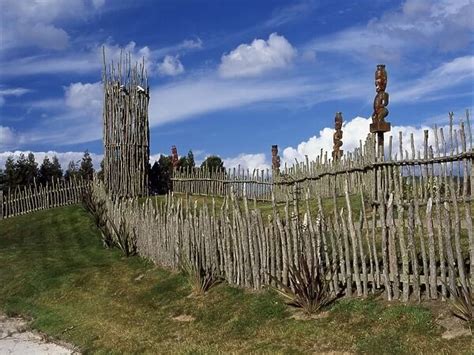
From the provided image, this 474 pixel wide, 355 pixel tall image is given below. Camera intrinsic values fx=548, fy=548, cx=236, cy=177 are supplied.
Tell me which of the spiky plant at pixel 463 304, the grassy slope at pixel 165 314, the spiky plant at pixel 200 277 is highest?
the spiky plant at pixel 463 304

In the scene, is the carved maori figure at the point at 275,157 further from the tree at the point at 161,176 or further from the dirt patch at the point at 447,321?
the dirt patch at the point at 447,321

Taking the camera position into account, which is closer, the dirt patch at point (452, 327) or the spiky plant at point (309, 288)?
the dirt patch at point (452, 327)

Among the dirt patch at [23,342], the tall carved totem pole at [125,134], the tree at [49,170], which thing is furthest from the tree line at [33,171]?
the dirt patch at [23,342]

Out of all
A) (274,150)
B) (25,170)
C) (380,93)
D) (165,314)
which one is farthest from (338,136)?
(25,170)

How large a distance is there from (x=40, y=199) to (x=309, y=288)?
845 inches

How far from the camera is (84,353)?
27.6 ft

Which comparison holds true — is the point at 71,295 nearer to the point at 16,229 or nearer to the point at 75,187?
the point at 16,229

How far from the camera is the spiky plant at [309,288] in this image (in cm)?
775

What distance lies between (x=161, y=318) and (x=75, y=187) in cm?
1835

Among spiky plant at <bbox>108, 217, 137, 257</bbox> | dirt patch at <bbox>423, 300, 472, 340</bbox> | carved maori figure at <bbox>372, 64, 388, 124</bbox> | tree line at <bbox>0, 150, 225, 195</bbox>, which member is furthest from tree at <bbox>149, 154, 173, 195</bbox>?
dirt patch at <bbox>423, 300, 472, 340</bbox>

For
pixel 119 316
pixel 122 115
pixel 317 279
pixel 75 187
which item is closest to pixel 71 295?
pixel 119 316

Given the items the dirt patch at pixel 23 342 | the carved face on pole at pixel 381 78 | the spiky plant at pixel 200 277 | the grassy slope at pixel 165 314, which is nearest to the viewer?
the grassy slope at pixel 165 314

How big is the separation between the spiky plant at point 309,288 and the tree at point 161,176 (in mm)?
17325

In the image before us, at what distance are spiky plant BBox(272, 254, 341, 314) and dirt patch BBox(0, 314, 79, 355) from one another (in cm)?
356
